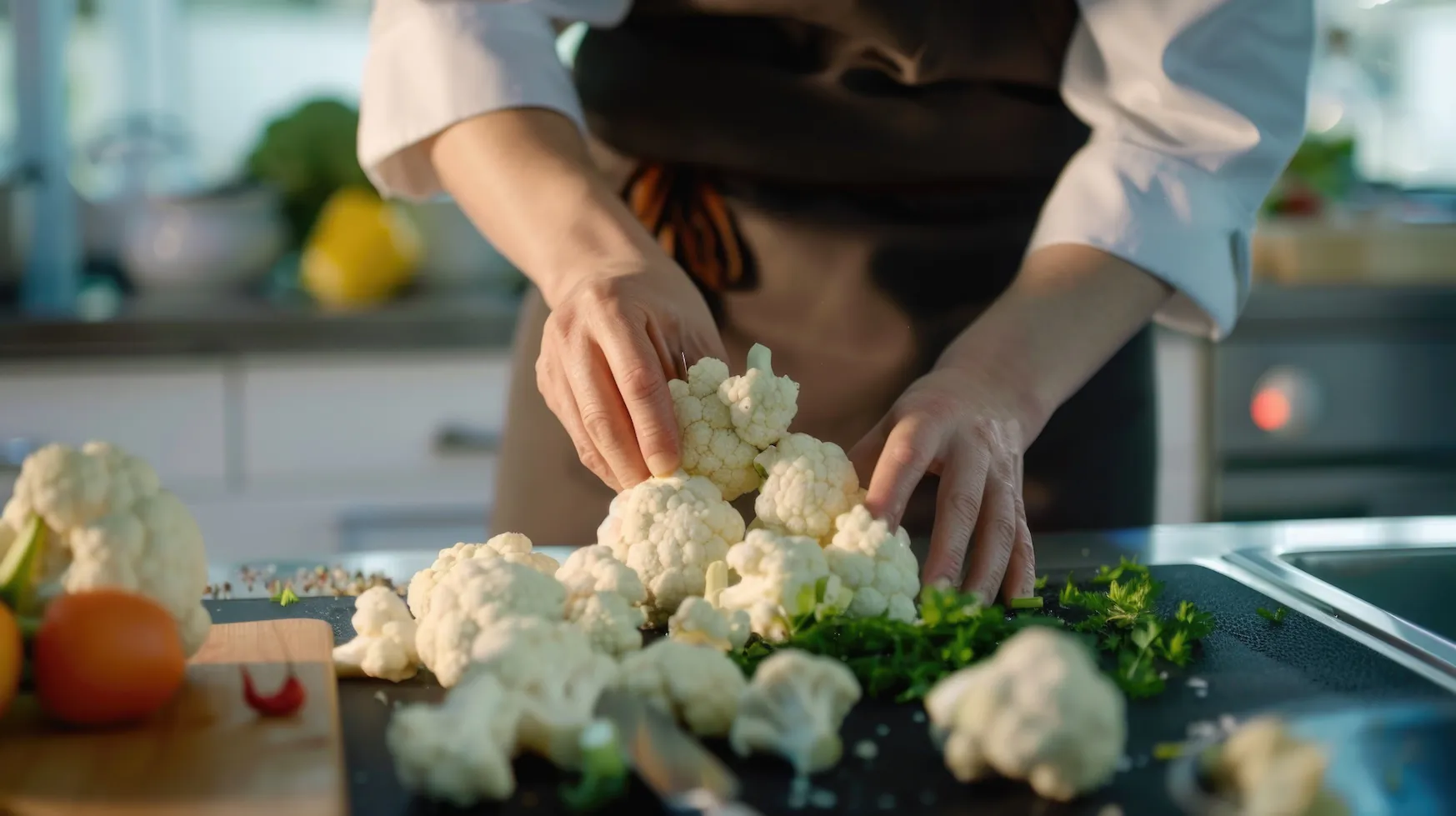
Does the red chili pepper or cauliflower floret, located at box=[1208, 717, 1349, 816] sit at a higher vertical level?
cauliflower floret, located at box=[1208, 717, 1349, 816]

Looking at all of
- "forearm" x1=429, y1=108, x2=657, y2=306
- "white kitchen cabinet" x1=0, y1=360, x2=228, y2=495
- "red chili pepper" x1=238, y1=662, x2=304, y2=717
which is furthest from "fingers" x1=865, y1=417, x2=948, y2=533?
"white kitchen cabinet" x1=0, y1=360, x2=228, y2=495

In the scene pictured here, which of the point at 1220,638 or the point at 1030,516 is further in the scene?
the point at 1030,516

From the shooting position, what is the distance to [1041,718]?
57 cm

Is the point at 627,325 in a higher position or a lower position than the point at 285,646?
higher

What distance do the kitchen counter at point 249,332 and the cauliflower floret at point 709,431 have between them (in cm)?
105

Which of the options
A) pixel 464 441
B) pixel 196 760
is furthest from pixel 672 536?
pixel 464 441

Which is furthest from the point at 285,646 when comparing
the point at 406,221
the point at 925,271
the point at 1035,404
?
the point at 406,221

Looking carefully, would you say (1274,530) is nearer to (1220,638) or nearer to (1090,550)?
(1090,550)

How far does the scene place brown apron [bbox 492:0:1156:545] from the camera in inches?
46.9

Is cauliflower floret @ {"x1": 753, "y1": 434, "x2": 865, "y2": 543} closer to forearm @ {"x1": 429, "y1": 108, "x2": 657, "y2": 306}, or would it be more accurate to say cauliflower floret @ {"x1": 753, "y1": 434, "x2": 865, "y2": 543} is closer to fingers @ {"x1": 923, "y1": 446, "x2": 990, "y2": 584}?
fingers @ {"x1": 923, "y1": 446, "x2": 990, "y2": 584}

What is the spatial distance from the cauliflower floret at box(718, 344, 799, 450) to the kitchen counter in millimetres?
1072

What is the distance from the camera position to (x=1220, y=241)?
1132mm

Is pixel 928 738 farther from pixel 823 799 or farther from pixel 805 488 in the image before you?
pixel 805 488

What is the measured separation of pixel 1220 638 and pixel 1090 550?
25 cm
